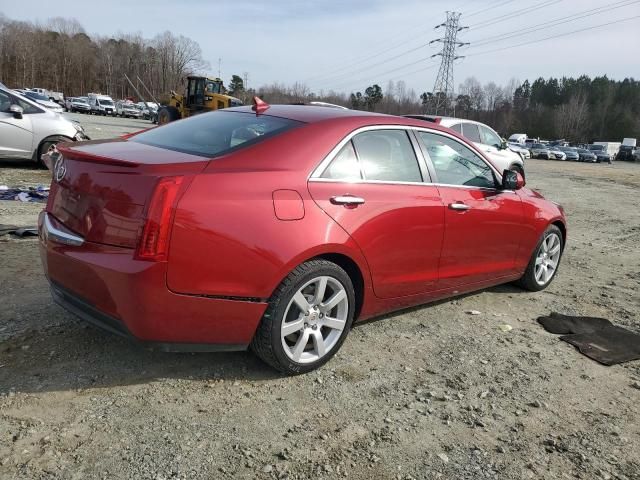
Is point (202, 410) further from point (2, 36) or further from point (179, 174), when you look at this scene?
point (2, 36)

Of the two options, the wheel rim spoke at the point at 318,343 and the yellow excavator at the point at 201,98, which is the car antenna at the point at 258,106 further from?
the yellow excavator at the point at 201,98

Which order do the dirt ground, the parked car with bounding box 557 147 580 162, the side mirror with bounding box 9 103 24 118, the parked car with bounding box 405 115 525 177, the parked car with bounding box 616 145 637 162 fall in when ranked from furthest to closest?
the parked car with bounding box 616 145 637 162, the parked car with bounding box 557 147 580 162, the parked car with bounding box 405 115 525 177, the side mirror with bounding box 9 103 24 118, the dirt ground

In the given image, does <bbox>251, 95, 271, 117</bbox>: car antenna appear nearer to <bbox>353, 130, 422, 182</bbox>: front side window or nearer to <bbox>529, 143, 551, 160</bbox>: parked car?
<bbox>353, 130, 422, 182</bbox>: front side window

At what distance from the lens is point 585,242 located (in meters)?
8.34

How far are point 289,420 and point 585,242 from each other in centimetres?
710

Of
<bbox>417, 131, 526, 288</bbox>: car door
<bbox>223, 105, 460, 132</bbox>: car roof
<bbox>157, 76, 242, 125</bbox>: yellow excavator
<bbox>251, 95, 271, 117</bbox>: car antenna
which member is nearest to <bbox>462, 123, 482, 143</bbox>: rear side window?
<bbox>417, 131, 526, 288</bbox>: car door

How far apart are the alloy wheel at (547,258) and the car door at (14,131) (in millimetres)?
8819

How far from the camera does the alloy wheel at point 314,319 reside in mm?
3145

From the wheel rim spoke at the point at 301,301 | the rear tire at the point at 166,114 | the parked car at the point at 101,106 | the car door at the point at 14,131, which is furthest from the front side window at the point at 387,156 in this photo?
the parked car at the point at 101,106

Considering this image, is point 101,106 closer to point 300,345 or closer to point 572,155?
point 572,155

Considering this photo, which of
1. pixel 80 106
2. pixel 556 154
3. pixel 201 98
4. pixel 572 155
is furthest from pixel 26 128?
pixel 572 155

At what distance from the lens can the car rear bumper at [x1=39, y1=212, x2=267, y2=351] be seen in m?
2.63

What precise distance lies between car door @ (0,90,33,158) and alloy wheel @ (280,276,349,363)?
334 inches

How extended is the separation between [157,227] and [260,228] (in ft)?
1.79
